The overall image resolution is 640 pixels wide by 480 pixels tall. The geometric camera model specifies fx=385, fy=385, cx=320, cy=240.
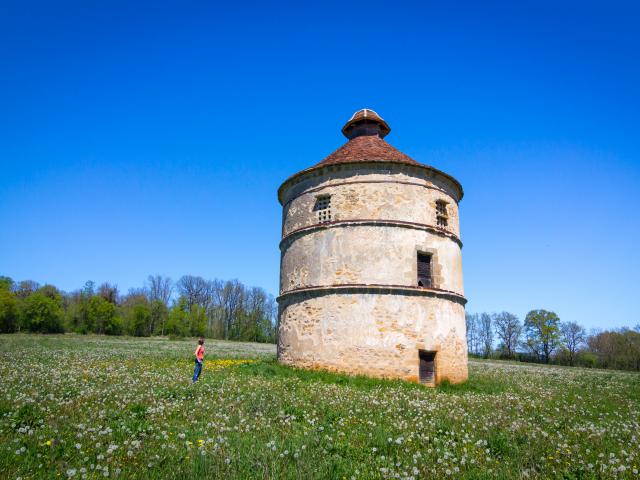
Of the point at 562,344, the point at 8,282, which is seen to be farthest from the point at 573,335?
the point at 8,282

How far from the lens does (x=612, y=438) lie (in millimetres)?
8305

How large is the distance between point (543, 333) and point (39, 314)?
100 m

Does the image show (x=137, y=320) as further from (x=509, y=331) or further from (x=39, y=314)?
(x=509, y=331)

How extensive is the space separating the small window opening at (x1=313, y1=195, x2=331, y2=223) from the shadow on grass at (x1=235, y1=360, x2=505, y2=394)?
7.14 meters

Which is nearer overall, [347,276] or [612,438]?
[612,438]

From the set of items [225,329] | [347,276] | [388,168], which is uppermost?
[388,168]

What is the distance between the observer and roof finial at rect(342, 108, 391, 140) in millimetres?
23625

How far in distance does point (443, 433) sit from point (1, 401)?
401 inches

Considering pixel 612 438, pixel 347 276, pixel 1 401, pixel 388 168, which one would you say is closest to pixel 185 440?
pixel 1 401

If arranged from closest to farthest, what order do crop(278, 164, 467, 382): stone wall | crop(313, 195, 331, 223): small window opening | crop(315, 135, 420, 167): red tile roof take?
crop(278, 164, 467, 382): stone wall → crop(315, 135, 420, 167): red tile roof → crop(313, 195, 331, 223): small window opening

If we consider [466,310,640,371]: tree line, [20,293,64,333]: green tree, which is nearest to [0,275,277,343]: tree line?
[20,293,64,333]: green tree

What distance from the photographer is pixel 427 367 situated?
1712 centimetres

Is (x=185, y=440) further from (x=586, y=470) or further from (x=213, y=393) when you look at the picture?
(x=586, y=470)

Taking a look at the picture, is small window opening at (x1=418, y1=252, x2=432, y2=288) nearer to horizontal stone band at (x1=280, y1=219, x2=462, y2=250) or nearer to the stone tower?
the stone tower
